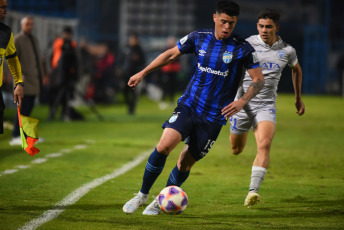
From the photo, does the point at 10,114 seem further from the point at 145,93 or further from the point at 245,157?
the point at 145,93

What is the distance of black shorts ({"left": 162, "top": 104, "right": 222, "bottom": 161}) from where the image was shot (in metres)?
7.09

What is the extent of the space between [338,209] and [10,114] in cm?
1504

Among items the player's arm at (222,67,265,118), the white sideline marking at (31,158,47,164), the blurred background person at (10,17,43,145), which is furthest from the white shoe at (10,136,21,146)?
the player's arm at (222,67,265,118)

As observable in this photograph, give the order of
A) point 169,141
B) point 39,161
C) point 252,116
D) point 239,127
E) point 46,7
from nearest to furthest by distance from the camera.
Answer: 1. point 169,141
2. point 252,116
3. point 239,127
4. point 39,161
5. point 46,7

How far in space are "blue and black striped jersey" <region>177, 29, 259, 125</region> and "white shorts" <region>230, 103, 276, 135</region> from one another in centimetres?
103

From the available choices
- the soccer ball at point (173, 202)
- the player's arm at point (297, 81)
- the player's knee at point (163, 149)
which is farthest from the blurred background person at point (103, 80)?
the soccer ball at point (173, 202)

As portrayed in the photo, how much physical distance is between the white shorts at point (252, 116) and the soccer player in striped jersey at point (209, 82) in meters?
1.00

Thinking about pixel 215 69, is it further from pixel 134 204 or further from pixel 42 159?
pixel 42 159

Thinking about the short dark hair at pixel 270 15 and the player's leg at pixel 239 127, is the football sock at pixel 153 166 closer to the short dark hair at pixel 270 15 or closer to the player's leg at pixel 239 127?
the player's leg at pixel 239 127

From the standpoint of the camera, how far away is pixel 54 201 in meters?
7.71

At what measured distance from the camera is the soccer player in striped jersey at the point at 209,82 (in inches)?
278

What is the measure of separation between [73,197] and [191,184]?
1756 mm

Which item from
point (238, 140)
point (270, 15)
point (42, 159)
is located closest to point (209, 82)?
point (270, 15)

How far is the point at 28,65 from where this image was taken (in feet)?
44.8
